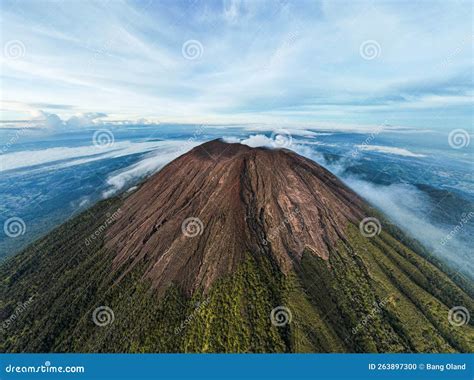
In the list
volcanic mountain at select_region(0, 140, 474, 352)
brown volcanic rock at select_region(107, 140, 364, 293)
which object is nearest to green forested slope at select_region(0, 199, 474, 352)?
volcanic mountain at select_region(0, 140, 474, 352)

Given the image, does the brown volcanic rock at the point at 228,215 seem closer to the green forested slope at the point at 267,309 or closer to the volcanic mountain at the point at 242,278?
the volcanic mountain at the point at 242,278

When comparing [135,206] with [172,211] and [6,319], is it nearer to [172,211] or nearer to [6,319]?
[172,211]

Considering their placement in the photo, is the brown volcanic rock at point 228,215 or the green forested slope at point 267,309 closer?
the green forested slope at point 267,309

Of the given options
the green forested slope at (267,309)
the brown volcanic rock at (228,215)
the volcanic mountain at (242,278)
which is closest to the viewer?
the green forested slope at (267,309)

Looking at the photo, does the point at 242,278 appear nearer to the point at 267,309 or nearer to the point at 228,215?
the point at 267,309

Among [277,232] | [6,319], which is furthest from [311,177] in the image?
[6,319]

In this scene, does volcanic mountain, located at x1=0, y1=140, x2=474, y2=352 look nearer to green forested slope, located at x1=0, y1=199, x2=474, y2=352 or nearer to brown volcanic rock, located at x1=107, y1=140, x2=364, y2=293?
green forested slope, located at x1=0, y1=199, x2=474, y2=352

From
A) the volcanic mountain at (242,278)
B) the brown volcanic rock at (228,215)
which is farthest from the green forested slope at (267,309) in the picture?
the brown volcanic rock at (228,215)
